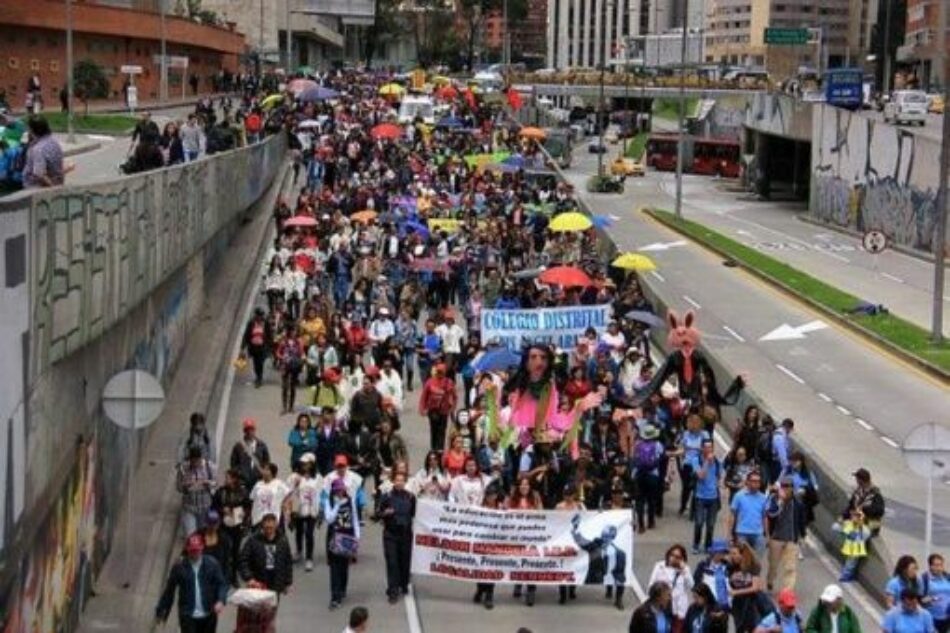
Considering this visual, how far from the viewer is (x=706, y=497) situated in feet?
64.3

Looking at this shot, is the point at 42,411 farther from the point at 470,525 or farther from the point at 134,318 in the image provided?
the point at 134,318

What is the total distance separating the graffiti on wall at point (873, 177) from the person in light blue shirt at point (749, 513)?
36.2m

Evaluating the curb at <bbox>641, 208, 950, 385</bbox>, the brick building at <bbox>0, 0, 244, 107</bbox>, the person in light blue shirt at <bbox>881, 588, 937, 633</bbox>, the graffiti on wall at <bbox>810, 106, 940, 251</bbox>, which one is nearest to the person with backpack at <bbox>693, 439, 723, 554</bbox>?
the person in light blue shirt at <bbox>881, 588, 937, 633</bbox>

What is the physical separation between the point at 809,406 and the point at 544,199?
21.1 metres

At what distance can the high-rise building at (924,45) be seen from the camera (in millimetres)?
145625

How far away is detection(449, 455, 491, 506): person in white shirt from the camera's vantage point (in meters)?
17.9

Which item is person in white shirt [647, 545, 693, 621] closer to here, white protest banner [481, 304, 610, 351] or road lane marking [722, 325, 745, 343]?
white protest banner [481, 304, 610, 351]

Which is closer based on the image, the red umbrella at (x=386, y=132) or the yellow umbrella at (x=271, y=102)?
the red umbrella at (x=386, y=132)

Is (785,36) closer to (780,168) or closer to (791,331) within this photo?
(780,168)

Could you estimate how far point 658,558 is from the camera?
19.4m

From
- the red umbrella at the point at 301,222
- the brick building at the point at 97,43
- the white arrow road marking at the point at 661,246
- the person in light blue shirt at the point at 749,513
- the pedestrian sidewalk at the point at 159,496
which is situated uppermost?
the brick building at the point at 97,43

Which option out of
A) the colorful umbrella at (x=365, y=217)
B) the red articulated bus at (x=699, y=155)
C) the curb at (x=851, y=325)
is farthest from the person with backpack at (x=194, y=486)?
the red articulated bus at (x=699, y=155)

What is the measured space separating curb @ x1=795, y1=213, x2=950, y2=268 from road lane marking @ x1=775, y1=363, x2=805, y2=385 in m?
20.8

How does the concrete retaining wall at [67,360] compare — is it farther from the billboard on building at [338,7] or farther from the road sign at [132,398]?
the billboard on building at [338,7]
